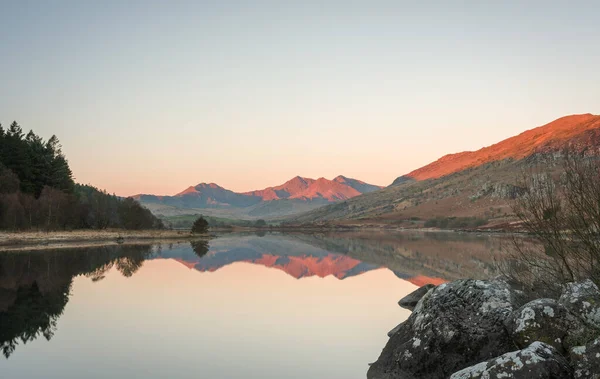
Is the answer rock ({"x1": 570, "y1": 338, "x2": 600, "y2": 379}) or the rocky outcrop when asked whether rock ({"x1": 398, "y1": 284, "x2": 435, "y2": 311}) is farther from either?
rock ({"x1": 570, "y1": 338, "x2": 600, "y2": 379})

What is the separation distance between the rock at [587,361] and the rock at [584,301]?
1.95 metres

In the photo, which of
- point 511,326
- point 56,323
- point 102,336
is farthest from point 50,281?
point 511,326

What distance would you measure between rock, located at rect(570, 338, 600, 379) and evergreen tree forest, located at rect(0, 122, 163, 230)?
92016mm

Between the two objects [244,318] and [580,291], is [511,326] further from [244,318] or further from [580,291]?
[244,318]

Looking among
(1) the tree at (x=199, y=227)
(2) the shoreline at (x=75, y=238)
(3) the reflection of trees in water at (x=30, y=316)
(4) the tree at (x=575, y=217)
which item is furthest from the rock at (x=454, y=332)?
(1) the tree at (x=199, y=227)

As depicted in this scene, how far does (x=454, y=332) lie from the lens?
14344 mm

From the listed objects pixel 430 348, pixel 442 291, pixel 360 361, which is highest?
pixel 442 291

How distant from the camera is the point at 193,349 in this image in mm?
20453

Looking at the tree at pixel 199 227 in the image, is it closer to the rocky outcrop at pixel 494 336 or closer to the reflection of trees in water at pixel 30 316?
the reflection of trees in water at pixel 30 316

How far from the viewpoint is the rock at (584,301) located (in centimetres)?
1238

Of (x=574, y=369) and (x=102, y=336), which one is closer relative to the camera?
(x=574, y=369)

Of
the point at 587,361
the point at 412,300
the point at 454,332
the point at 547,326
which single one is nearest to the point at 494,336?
the point at 454,332

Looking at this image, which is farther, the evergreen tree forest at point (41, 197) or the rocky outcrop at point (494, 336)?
the evergreen tree forest at point (41, 197)

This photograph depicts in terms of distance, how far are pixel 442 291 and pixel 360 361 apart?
528 cm
